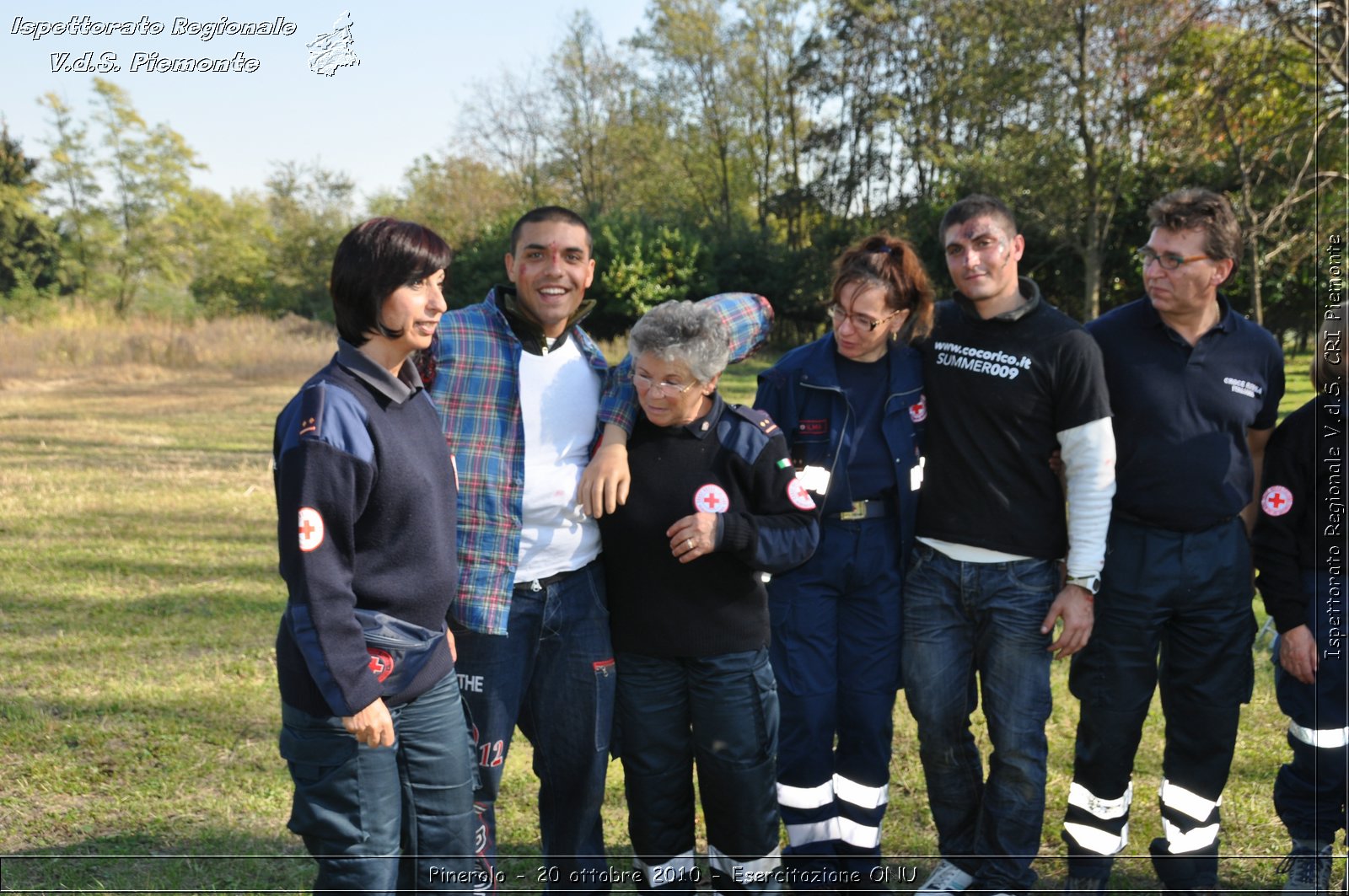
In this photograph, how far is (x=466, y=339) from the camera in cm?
293

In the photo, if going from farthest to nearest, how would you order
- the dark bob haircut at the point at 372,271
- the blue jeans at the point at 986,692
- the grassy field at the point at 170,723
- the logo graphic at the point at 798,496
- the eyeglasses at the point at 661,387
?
the grassy field at the point at 170,723 → the blue jeans at the point at 986,692 → the logo graphic at the point at 798,496 → the eyeglasses at the point at 661,387 → the dark bob haircut at the point at 372,271

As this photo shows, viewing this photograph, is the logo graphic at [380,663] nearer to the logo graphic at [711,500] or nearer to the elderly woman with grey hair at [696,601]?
the elderly woman with grey hair at [696,601]

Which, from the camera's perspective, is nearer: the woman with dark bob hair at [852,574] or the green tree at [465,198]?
the woman with dark bob hair at [852,574]

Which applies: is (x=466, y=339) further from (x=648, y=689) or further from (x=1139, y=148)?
(x=1139, y=148)

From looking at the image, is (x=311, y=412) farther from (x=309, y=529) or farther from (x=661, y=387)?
(x=661, y=387)

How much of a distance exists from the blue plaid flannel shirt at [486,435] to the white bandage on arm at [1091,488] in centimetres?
138

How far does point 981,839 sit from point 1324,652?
1.28m

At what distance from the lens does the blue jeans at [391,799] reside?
2.26 m

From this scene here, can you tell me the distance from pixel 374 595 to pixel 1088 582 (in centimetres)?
211

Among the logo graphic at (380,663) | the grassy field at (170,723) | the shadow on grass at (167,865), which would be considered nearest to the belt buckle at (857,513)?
the grassy field at (170,723)

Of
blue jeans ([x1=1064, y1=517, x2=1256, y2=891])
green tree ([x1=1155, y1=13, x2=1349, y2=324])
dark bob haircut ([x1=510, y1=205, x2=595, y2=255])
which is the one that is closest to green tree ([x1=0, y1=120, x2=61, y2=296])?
green tree ([x1=1155, y1=13, x2=1349, y2=324])

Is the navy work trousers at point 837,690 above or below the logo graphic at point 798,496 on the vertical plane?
below

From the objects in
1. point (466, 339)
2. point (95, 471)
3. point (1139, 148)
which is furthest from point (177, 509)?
point (1139, 148)

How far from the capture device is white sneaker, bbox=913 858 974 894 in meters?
3.25
